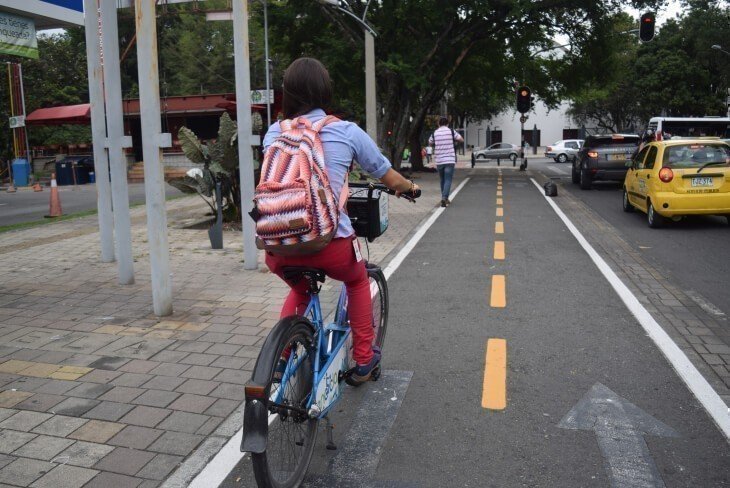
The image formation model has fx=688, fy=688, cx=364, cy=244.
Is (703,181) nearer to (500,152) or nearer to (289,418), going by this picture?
(289,418)

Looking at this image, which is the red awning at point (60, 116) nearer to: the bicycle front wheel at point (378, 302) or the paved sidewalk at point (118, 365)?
the paved sidewalk at point (118, 365)

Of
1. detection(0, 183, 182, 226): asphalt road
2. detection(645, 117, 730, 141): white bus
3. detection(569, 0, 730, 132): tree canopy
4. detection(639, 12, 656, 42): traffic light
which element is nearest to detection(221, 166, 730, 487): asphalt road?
detection(0, 183, 182, 226): asphalt road

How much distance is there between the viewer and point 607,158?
2019cm

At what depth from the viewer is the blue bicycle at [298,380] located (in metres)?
2.81

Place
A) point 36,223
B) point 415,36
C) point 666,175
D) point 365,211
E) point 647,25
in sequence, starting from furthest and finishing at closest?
point 415,36 < point 647,25 < point 36,223 < point 666,175 < point 365,211

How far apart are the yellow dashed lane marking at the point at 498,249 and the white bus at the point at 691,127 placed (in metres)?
13.8

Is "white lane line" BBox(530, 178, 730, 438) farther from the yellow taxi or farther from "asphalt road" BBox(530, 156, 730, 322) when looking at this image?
the yellow taxi

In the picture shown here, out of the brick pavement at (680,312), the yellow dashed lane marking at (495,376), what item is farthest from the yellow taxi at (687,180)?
the yellow dashed lane marking at (495,376)

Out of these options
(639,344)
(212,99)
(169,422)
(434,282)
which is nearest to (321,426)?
(169,422)

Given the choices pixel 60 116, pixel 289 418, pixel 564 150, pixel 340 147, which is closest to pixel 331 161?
pixel 340 147

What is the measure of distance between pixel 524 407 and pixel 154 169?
3.96 metres

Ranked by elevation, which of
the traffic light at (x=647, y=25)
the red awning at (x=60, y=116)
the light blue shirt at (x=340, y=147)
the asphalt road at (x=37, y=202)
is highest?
the traffic light at (x=647, y=25)

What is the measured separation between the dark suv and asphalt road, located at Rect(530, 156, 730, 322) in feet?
15.5

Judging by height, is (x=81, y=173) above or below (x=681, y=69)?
below
